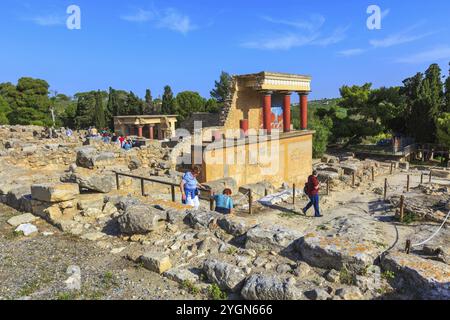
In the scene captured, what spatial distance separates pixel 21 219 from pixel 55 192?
3.12ft

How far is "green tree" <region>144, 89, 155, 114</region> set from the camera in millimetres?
45609

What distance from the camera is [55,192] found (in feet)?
22.5

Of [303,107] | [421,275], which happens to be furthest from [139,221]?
[303,107]

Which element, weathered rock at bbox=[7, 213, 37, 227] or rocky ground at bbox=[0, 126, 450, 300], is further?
weathered rock at bbox=[7, 213, 37, 227]

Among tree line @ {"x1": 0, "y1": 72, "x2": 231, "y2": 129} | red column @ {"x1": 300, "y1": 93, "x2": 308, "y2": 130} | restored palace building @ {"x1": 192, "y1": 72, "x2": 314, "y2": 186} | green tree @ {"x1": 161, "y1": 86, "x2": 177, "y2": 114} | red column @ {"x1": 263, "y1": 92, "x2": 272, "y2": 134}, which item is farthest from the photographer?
green tree @ {"x1": 161, "y1": 86, "x2": 177, "y2": 114}

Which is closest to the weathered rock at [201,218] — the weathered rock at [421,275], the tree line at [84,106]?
the weathered rock at [421,275]

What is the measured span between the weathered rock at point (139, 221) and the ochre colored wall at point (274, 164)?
6694 mm

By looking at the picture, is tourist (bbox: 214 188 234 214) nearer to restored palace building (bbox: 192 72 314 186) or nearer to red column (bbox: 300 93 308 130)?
restored palace building (bbox: 192 72 314 186)

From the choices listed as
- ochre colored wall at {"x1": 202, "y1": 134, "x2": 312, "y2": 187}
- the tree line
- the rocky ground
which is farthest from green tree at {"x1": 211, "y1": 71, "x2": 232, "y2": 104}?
the rocky ground

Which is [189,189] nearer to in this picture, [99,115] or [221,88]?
[99,115]

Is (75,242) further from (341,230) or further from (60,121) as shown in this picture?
(60,121)

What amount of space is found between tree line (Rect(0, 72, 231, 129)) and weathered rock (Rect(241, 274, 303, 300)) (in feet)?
124
